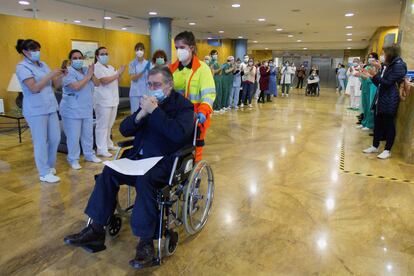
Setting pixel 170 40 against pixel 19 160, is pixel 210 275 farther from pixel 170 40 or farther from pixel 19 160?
pixel 170 40

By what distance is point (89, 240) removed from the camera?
204cm

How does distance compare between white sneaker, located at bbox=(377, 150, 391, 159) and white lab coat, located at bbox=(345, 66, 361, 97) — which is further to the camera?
white lab coat, located at bbox=(345, 66, 361, 97)

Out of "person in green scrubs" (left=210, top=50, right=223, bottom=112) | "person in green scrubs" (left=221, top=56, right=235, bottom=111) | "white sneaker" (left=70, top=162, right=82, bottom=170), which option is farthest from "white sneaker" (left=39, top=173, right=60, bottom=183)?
"person in green scrubs" (left=221, top=56, right=235, bottom=111)

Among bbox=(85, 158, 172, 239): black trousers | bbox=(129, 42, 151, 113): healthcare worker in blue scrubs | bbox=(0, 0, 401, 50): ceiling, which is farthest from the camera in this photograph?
bbox=(0, 0, 401, 50): ceiling

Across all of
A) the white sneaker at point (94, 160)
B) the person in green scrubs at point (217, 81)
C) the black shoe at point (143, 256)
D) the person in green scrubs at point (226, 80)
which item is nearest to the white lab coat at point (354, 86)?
the person in green scrubs at point (226, 80)

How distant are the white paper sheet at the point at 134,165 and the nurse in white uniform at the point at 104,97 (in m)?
2.04

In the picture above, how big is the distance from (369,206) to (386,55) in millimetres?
2142

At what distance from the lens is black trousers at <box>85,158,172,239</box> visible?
1.84m

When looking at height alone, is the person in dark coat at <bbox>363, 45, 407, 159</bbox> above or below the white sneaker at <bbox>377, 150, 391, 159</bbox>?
above

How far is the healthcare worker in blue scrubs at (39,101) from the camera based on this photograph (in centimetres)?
286

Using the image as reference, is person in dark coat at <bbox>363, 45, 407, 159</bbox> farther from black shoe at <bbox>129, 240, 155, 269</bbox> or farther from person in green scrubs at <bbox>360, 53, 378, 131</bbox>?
black shoe at <bbox>129, 240, 155, 269</bbox>

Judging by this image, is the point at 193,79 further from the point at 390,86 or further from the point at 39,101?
the point at 390,86

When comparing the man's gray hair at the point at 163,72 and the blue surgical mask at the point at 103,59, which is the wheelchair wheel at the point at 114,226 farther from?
the blue surgical mask at the point at 103,59

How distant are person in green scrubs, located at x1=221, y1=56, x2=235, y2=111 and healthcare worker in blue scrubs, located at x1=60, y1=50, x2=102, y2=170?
15.8ft
